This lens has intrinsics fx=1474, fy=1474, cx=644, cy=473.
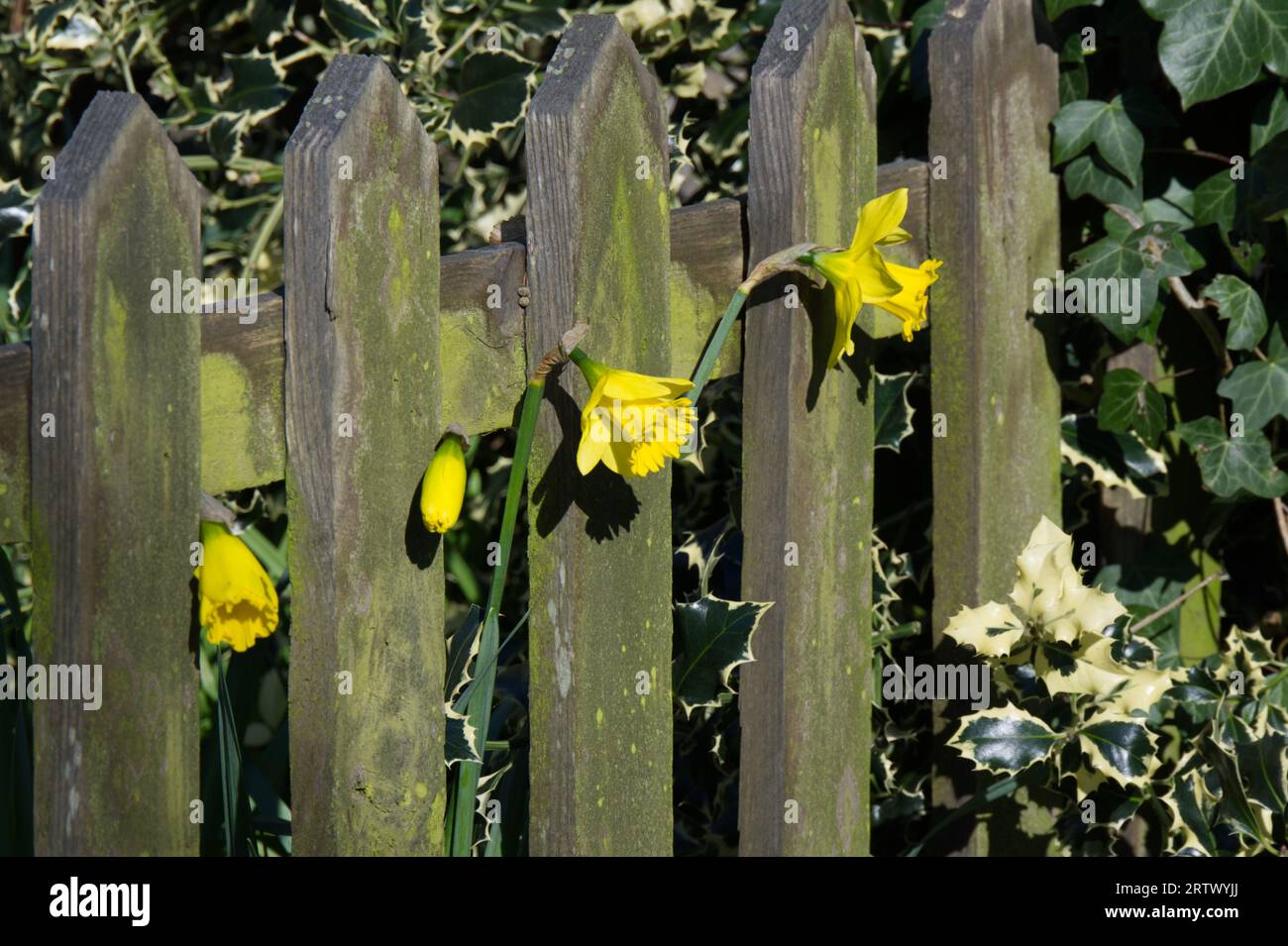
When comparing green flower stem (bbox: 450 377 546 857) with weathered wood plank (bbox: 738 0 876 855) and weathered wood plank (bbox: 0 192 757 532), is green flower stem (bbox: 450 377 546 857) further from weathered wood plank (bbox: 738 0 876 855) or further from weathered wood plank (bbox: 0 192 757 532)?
weathered wood plank (bbox: 738 0 876 855)

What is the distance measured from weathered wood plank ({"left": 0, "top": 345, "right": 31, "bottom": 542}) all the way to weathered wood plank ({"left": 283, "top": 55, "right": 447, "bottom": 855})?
0.74 feet

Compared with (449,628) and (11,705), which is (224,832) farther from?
(449,628)

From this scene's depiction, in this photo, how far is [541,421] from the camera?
154 centimetres

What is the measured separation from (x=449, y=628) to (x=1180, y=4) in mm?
1679

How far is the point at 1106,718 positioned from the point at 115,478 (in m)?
1.31

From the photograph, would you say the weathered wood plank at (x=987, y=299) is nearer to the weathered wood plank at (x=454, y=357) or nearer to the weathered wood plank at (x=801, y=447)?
the weathered wood plank at (x=801, y=447)

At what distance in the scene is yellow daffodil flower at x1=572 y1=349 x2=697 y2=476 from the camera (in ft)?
4.66

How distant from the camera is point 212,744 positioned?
167cm

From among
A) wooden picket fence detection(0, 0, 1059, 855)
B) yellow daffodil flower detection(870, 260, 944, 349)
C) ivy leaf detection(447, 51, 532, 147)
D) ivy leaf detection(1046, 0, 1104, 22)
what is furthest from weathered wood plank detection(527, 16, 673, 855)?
ivy leaf detection(447, 51, 532, 147)

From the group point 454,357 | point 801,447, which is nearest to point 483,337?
point 454,357

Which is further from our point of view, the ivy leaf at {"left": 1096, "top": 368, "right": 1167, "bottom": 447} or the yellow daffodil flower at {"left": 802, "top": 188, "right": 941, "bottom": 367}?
the ivy leaf at {"left": 1096, "top": 368, "right": 1167, "bottom": 447}

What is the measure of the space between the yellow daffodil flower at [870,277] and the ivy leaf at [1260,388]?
0.71 m

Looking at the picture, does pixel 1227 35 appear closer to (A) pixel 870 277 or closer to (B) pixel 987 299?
(B) pixel 987 299

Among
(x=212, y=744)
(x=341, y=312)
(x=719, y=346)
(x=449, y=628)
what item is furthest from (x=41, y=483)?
(x=449, y=628)
